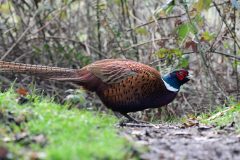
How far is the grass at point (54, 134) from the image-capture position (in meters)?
3.92

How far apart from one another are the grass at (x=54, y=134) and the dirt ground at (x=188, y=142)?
29 cm

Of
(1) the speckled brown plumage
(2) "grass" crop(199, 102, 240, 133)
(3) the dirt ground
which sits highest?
(1) the speckled brown plumage

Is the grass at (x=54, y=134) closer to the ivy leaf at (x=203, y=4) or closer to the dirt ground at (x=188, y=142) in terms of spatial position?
the dirt ground at (x=188, y=142)

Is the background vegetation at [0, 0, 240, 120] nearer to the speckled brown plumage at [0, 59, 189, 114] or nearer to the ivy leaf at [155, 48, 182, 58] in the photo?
the ivy leaf at [155, 48, 182, 58]

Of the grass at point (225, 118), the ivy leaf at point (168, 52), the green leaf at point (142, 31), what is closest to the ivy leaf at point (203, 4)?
the ivy leaf at point (168, 52)

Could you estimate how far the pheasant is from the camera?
281 inches

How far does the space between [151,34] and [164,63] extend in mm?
865

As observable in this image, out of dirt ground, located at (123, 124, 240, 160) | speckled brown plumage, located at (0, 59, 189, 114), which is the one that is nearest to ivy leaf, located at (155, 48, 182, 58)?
speckled brown plumage, located at (0, 59, 189, 114)

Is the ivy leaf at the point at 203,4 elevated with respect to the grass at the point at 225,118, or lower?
elevated

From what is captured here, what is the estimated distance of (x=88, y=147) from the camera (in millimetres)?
3973

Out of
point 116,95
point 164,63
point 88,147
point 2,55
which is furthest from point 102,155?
point 2,55

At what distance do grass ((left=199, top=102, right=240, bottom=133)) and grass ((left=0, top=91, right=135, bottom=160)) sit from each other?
1.26 m

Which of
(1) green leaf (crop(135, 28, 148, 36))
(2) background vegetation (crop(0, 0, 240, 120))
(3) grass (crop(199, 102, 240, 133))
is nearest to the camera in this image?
(3) grass (crop(199, 102, 240, 133))

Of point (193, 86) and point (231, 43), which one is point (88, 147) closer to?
point (193, 86)
